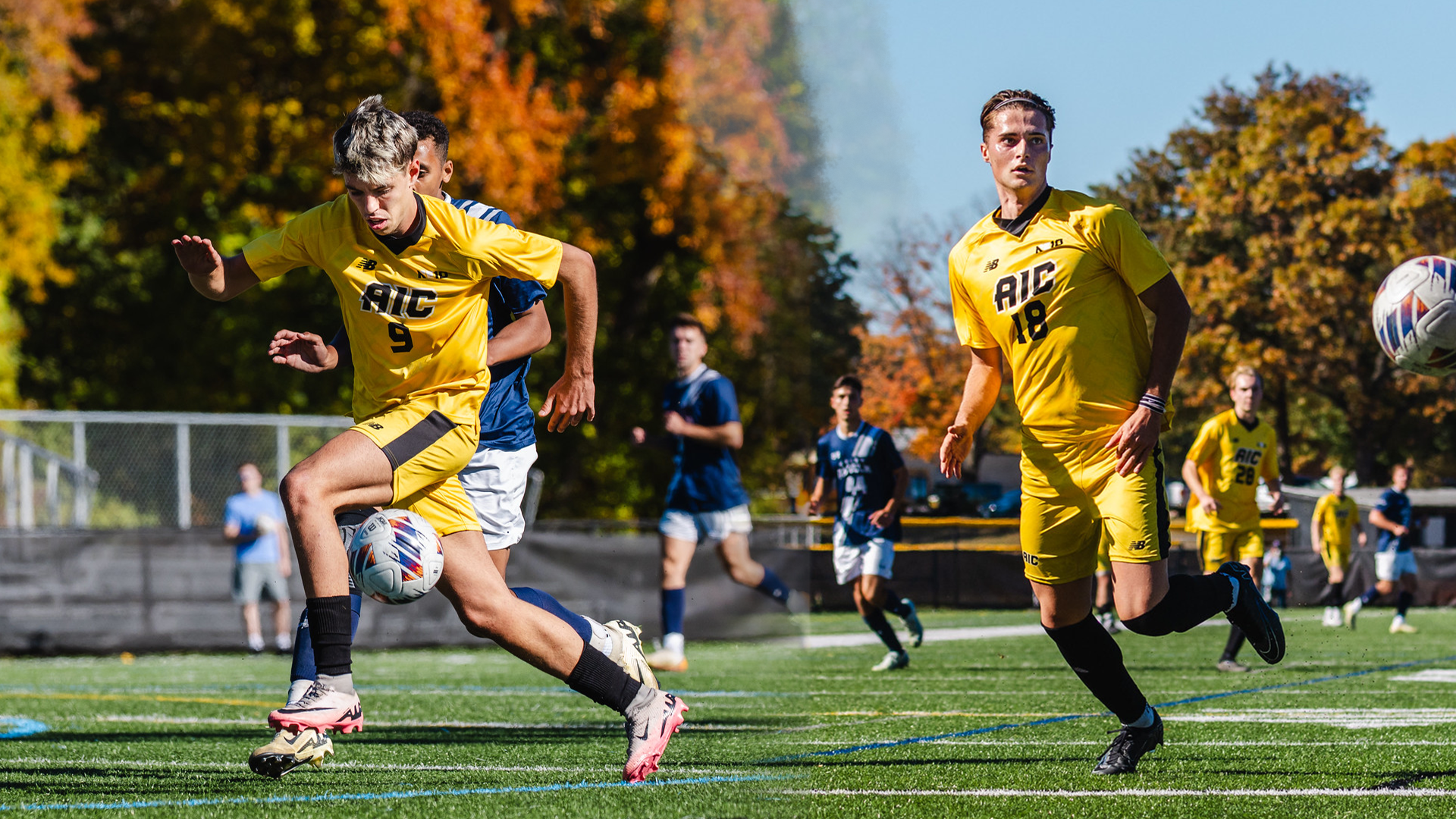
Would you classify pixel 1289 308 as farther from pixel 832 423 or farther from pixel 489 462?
pixel 489 462

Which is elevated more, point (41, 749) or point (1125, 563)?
point (1125, 563)

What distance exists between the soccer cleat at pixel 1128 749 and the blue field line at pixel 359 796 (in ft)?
3.63

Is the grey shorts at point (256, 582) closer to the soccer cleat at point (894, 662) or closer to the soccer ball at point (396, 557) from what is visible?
the soccer cleat at point (894, 662)

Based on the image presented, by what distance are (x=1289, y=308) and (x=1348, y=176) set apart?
6.75 feet

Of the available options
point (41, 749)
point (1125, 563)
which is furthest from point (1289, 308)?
point (41, 749)

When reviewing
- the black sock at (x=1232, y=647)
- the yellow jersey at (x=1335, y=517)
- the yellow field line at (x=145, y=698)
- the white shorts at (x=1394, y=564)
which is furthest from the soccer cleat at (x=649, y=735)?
the white shorts at (x=1394, y=564)

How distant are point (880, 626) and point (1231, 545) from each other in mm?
2486

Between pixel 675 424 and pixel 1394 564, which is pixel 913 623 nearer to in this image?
pixel 675 424

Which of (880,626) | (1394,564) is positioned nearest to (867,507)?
(880,626)

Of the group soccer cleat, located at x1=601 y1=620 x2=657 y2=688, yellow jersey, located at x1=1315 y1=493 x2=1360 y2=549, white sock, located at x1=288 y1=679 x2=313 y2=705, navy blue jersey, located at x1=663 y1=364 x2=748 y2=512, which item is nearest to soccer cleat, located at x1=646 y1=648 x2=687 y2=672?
navy blue jersey, located at x1=663 y1=364 x2=748 y2=512

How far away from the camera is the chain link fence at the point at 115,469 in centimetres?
1723

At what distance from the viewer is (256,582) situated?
14.4 meters

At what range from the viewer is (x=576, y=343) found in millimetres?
4840

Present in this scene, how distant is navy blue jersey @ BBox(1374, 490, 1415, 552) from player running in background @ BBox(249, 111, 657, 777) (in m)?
12.8
